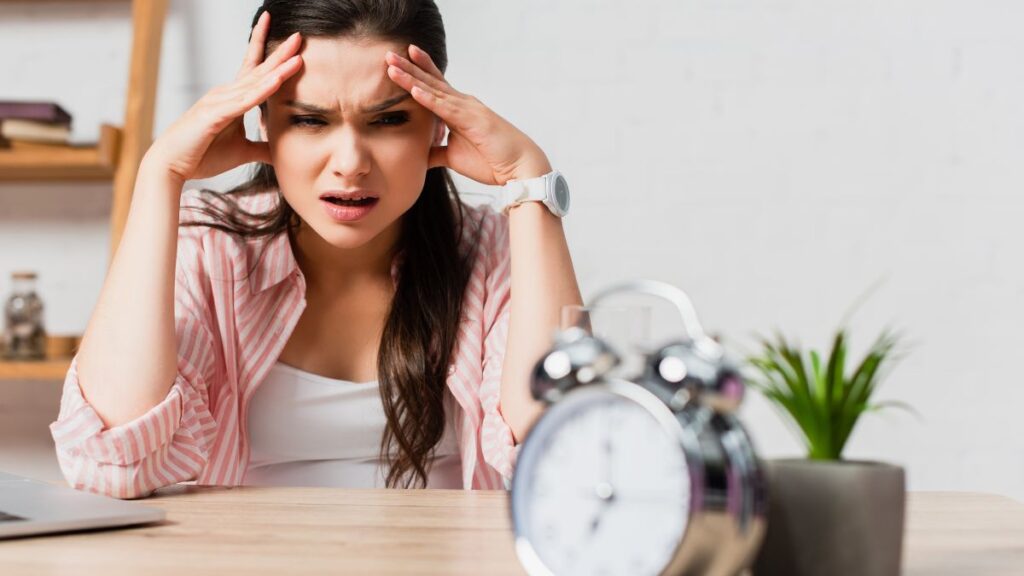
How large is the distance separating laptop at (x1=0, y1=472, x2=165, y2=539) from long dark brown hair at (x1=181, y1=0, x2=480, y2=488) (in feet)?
1.92

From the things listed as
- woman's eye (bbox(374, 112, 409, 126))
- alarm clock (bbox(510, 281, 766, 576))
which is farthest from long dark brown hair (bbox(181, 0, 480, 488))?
alarm clock (bbox(510, 281, 766, 576))

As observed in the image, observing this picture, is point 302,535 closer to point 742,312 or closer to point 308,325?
point 308,325

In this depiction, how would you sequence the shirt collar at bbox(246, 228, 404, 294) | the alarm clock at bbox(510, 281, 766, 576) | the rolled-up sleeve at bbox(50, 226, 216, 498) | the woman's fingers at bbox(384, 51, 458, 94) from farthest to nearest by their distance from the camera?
1. the shirt collar at bbox(246, 228, 404, 294)
2. the woman's fingers at bbox(384, 51, 458, 94)
3. the rolled-up sleeve at bbox(50, 226, 216, 498)
4. the alarm clock at bbox(510, 281, 766, 576)

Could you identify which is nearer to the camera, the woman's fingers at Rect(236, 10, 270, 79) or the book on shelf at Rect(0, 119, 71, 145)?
the woman's fingers at Rect(236, 10, 270, 79)

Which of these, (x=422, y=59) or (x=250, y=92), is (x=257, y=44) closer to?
(x=250, y=92)

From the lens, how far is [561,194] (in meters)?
1.39

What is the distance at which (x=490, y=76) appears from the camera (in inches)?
90.1

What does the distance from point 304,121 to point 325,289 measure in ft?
1.18

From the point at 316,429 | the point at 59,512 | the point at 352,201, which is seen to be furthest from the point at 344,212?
the point at 59,512

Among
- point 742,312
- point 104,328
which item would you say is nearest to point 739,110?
point 742,312

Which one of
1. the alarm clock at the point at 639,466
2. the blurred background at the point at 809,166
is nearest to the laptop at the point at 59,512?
the alarm clock at the point at 639,466

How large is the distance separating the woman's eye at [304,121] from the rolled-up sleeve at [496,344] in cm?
37

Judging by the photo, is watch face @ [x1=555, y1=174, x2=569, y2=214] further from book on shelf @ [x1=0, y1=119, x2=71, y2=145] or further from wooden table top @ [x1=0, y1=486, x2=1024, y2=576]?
book on shelf @ [x1=0, y1=119, x2=71, y2=145]

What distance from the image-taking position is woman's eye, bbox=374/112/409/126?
1.35 m
